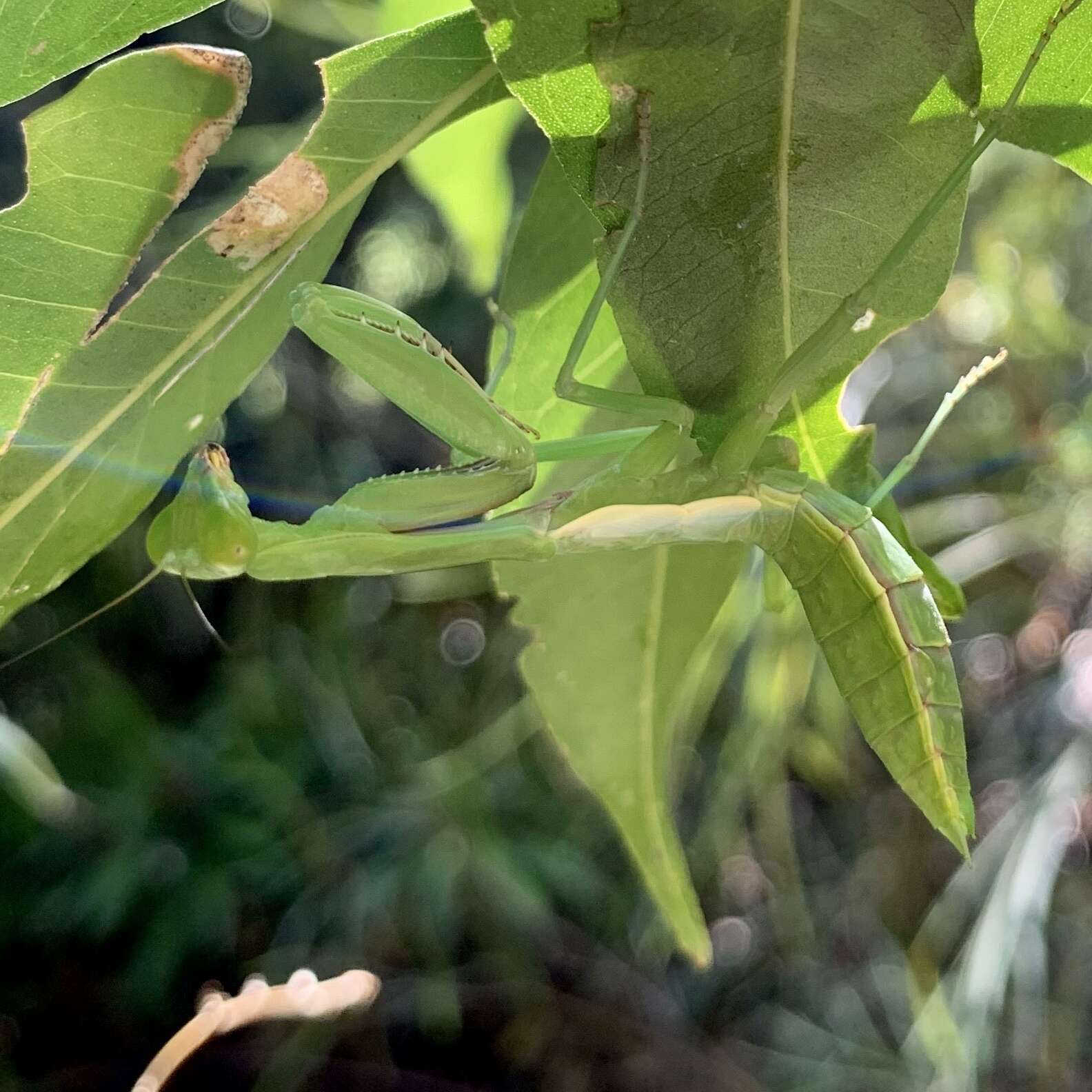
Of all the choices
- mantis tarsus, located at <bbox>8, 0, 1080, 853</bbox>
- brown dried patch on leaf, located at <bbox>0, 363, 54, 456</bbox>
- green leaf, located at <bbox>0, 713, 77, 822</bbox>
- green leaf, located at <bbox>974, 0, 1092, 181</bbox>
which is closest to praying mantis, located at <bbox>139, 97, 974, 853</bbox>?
mantis tarsus, located at <bbox>8, 0, 1080, 853</bbox>

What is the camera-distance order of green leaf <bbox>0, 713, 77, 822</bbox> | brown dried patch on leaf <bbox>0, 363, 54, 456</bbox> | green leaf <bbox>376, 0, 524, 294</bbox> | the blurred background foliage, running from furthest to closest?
the blurred background foliage, green leaf <bbox>0, 713, 77, 822</bbox>, green leaf <bbox>376, 0, 524, 294</bbox>, brown dried patch on leaf <bbox>0, 363, 54, 456</bbox>

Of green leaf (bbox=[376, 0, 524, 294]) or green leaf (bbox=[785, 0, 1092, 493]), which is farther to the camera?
green leaf (bbox=[376, 0, 524, 294])

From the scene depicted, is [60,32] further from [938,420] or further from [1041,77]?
[938,420]

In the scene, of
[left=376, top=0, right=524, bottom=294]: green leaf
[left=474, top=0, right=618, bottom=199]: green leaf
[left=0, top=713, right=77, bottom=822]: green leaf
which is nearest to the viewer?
[left=474, top=0, right=618, bottom=199]: green leaf

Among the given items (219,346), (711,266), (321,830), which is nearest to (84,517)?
(219,346)

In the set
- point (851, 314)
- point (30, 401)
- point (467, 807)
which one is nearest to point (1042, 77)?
point (851, 314)

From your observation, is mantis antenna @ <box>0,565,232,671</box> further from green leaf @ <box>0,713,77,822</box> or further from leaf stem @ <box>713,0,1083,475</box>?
green leaf @ <box>0,713,77,822</box>
